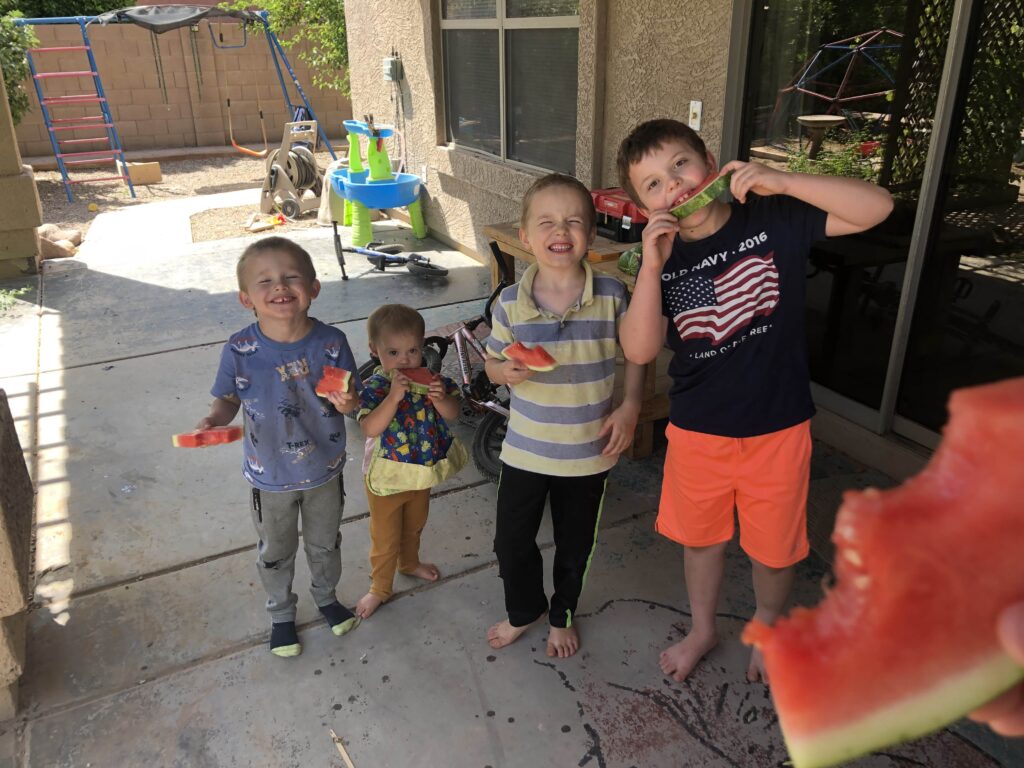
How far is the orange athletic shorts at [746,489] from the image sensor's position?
2.34 meters

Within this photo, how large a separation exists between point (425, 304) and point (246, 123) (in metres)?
13.2

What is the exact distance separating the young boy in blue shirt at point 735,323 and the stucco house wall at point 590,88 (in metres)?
2.51

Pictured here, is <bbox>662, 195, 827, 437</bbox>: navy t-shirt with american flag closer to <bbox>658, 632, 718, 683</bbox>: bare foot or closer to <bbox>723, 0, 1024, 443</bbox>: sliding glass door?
<bbox>658, 632, 718, 683</bbox>: bare foot

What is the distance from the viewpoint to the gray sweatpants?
8.97 ft

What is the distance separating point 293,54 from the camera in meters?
17.9

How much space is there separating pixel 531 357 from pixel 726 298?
0.60 meters

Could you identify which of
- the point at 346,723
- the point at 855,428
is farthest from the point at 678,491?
the point at 855,428

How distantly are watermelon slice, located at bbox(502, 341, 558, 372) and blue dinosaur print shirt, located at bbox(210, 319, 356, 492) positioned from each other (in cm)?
67

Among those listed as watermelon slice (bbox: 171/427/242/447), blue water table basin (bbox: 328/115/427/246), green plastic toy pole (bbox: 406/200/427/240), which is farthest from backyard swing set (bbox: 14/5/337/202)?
watermelon slice (bbox: 171/427/242/447)

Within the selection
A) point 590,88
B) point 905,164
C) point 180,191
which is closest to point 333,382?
point 905,164

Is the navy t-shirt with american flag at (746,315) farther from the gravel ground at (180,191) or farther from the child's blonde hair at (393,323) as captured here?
the gravel ground at (180,191)

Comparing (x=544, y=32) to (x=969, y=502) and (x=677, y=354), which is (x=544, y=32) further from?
(x=969, y=502)

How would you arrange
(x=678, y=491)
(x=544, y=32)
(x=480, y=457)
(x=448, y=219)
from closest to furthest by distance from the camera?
1. (x=678, y=491)
2. (x=480, y=457)
3. (x=544, y=32)
4. (x=448, y=219)

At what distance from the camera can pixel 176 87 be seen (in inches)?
661
